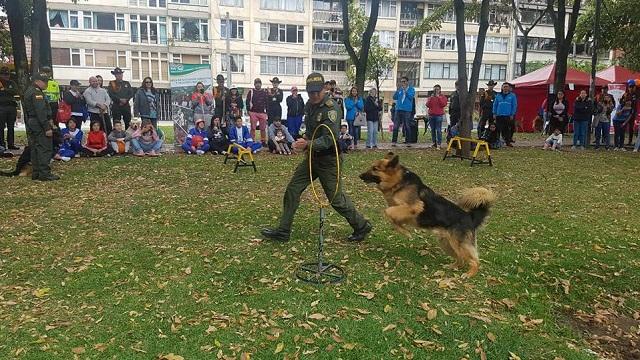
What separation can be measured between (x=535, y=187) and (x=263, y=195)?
578 centimetres

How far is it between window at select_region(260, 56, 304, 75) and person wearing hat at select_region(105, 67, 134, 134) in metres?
32.8

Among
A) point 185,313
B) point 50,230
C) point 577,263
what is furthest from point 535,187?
point 50,230

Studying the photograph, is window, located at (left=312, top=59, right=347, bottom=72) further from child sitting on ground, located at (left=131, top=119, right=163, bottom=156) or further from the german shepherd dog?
the german shepherd dog

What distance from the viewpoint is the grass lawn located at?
13.9 ft

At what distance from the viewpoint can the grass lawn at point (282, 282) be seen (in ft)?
13.9

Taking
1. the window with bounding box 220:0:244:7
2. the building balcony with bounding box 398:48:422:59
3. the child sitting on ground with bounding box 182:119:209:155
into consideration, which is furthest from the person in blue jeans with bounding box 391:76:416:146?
the building balcony with bounding box 398:48:422:59

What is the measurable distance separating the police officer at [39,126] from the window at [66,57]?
35771 millimetres

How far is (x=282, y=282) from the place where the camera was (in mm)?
5309

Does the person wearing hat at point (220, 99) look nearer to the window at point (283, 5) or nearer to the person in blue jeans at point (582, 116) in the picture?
the person in blue jeans at point (582, 116)

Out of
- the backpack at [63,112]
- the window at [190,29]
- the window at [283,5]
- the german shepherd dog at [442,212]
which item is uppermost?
the window at [283,5]

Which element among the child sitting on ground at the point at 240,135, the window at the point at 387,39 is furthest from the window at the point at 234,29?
the child sitting on ground at the point at 240,135

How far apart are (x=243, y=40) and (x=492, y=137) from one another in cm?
3340

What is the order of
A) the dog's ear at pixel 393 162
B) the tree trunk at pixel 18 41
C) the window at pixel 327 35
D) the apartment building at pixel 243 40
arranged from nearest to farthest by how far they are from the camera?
the dog's ear at pixel 393 162, the tree trunk at pixel 18 41, the apartment building at pixel 243 40, the window at pixel 327 35

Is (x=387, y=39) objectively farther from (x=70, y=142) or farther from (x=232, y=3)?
(x=70, y=142)
